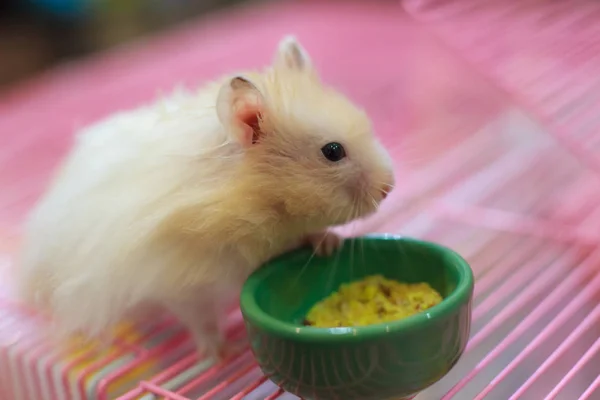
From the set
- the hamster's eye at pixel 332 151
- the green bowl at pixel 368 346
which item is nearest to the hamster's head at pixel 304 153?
the hamster's eye at pixel 332 151

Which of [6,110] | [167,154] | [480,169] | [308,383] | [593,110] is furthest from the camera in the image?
[6,110]

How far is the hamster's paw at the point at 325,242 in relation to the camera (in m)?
0.94

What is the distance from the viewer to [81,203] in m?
0.95

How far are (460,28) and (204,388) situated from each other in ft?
2.91

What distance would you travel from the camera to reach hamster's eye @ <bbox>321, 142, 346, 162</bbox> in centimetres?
86

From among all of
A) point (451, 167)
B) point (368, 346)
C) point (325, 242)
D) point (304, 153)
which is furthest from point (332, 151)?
point (451, 167)

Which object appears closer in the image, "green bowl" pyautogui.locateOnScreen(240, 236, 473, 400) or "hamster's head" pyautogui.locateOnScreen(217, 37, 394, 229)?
"green bowl" pyautogui.locateOnScreen(240, 236, 473, 400)

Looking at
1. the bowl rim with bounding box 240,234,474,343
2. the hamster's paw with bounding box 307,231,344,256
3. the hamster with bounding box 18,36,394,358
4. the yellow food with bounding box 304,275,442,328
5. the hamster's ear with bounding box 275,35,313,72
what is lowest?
the yellow food with bounding box 304,275,442,328

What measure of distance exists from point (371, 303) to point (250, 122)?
0.87ft

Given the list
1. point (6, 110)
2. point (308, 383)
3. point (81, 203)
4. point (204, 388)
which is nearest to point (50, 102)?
point (6, 110)

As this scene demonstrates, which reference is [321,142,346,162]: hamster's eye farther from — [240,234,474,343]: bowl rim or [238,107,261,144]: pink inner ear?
[240,234,474,343]: bowl rim

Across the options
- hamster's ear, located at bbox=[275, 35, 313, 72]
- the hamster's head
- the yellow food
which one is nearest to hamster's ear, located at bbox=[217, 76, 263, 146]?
the hamster's head

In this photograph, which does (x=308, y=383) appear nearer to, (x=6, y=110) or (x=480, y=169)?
(x=480, y=169)

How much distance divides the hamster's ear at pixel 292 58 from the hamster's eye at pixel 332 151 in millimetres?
142
